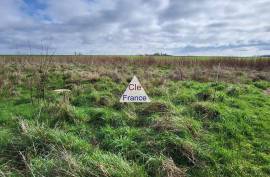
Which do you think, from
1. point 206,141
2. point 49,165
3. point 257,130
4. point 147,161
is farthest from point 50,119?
point 257,130

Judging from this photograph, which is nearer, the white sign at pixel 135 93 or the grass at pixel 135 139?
the grass at pixel 135 139

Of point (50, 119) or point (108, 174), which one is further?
point (50, 119)

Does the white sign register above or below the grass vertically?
above

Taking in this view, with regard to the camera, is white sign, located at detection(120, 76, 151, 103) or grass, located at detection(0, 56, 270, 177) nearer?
grass, located at detection(0, 56, 270, 177)

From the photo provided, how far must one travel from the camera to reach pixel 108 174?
3.14 m

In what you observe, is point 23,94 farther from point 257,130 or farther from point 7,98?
point 257,130

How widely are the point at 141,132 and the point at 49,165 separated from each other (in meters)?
1.86

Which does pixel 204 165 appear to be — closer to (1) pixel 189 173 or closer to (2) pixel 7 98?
(1) pixel 189 173

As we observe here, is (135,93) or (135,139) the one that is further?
(135,93)

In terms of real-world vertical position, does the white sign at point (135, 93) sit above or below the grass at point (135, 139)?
above

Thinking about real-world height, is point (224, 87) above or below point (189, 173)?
above

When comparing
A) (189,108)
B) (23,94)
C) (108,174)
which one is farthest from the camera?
(23,94)

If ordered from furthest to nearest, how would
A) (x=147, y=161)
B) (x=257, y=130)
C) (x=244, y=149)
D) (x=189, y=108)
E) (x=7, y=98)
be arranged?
(x=7, y=98) < (x=189, y=108) < (x=257, y=130) < (x=244, y=149) < (x=147, y=161)

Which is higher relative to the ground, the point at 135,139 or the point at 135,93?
the point at 135,93
